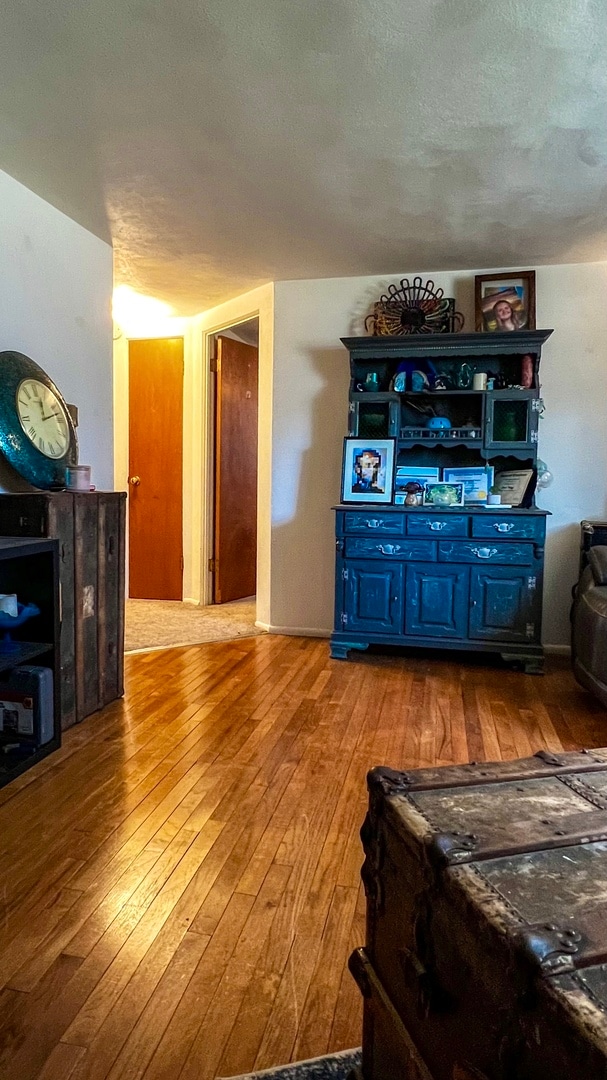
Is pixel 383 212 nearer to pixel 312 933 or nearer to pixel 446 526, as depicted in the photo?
pixel 446 526

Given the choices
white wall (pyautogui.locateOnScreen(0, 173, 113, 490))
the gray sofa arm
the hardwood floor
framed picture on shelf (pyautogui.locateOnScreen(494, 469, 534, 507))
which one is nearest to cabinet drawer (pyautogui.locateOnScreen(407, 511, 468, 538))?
framed picture on shelf (pyautogui.locateOnScreen(494, 469, 534, 507))

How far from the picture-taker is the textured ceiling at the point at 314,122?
67.9 inches

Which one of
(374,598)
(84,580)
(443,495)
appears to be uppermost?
(443,495)

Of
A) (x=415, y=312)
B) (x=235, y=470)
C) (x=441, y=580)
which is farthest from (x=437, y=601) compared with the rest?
(x=235, y=470)

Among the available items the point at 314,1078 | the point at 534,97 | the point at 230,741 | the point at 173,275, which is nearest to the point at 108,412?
the point at 173,275

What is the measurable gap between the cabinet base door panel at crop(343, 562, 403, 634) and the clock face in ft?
5.45

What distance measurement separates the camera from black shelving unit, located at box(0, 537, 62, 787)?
2.08 m

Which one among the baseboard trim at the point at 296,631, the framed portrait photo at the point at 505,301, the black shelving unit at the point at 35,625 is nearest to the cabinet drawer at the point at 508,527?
the framed portrait photo at the point at 505,301

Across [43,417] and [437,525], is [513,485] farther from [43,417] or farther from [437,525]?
[43,417]

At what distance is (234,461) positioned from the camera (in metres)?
5.19

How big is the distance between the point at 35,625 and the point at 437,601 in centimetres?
206

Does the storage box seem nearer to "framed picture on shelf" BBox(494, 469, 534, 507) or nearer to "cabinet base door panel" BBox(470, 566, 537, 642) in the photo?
"cabinet base door panel" BBox(470, 566, 537, 642)

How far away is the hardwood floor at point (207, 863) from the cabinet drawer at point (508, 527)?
0.79 m

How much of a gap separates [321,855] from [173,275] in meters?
3.48
